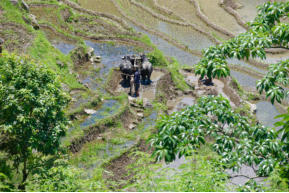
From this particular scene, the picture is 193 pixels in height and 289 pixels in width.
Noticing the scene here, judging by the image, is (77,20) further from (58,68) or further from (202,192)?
(202,192)

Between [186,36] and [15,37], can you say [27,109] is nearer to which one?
[15,37]

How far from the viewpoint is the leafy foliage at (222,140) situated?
4797mm

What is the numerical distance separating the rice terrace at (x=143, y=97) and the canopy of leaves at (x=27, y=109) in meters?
0.02

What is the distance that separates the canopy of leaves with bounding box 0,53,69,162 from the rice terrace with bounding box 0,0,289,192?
23 millimetres

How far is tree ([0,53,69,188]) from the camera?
21.4 feet

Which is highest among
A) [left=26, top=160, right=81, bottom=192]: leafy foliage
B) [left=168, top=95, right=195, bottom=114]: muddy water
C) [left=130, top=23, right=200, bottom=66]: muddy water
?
[left=26, top=160, right=81, bottom=192]: leafy foliage

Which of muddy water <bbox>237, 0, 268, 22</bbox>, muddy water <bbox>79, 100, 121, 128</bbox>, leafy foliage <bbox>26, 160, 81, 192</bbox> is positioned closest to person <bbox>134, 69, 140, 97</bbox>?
muddy water <bbox>79, 100, 121, 128</bbox>

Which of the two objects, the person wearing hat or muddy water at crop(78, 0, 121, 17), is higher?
muddy water at crop(78, 0, 121, 17)

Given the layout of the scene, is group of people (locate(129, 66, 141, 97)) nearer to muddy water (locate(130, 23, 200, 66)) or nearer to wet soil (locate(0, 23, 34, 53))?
muddy water (locate(130, 23, 200, 66))

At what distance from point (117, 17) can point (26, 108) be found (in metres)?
15.6

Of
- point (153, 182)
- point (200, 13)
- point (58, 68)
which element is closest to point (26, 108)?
point (153, 182)

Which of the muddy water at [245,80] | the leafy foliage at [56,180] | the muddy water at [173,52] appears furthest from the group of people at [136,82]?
the leafy foliage at [56,180]

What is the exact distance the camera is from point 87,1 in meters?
24.2

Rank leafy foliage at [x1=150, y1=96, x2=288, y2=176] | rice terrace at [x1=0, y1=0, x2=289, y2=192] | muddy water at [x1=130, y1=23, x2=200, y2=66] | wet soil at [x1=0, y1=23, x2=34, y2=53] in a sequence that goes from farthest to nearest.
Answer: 1. muddy water at [x1=130, y1=23, x2=200, y2=66]
2. wet soil at [x1=0, y1=23, x2=34, y2=53]
3. rice terrace at [x1=0, y1=0, x2=289, y2=192]
4. leafy foliage at [x1=150, y1=96, x2=288, y2=176]
